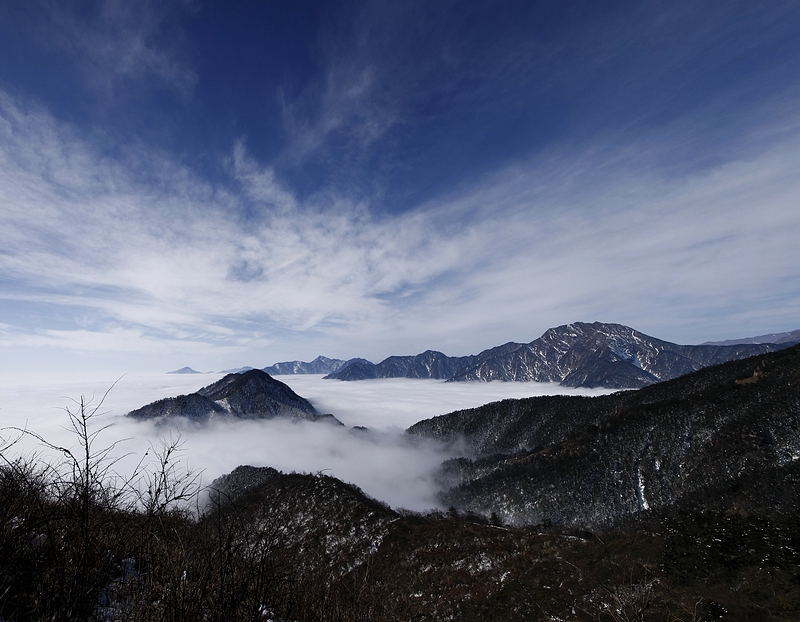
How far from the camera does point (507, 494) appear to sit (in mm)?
194000

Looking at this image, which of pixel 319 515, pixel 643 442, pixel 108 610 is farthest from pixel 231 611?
pixel 643 442

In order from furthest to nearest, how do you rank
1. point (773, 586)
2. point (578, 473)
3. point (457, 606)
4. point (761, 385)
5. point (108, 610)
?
point (578, 473) < point (761, 385) < point (457, 606) < point (773, 586) < point (108, 610)

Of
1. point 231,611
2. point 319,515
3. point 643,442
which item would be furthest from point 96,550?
point 643,442

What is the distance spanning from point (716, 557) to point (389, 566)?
54152 mm

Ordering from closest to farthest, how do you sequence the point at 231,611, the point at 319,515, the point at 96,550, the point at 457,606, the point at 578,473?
the point at 231,611, the point at 96,550, the point at 457,606, the point at 319,515, the point at 578,473

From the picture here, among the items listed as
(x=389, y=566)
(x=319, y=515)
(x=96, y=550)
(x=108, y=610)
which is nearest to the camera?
(x=108, y=610)

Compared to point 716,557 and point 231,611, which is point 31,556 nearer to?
point 231,611

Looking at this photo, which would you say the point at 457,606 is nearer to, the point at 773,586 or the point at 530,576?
the point at 530,576

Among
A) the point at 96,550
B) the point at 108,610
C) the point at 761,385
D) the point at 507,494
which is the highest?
the point at 96,550

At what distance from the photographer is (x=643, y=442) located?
18388 centimetres

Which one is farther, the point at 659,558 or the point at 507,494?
the point at 507,494

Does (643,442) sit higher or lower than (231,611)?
lower

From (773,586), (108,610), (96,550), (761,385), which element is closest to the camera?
(108,610)

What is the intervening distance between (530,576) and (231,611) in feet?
226
